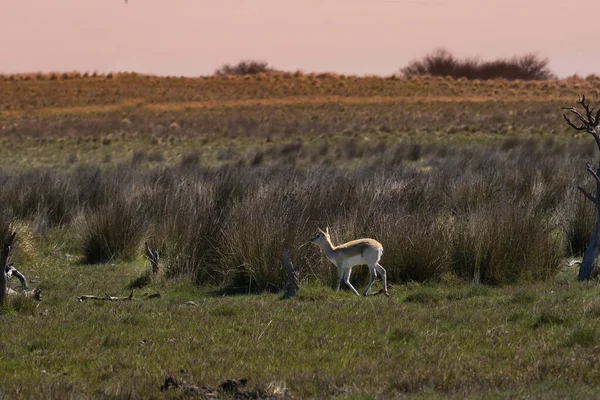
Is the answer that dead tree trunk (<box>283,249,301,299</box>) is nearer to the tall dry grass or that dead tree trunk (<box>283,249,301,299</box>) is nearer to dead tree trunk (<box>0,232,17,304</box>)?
the tall dry grass

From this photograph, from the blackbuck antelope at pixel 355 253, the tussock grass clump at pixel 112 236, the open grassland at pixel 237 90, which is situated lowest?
the tussock grass clump at pixel 112 236

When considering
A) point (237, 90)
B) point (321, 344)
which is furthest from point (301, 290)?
point (237, 90)

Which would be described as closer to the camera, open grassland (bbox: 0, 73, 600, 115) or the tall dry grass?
the tall dry grass

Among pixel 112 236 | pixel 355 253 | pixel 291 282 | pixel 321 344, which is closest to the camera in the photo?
pixel 321 344

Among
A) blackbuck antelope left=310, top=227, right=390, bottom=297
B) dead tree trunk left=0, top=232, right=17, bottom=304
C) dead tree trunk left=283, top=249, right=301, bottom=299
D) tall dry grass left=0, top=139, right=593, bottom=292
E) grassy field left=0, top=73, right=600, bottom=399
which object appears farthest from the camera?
tall dry grass left=0, top=139, right=593, bottom=292

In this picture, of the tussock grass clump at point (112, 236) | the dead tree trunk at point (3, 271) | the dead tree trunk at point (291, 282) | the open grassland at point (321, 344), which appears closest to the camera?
the open grassland at point (321, 344)

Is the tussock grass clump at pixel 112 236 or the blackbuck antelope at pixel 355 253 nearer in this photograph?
the blackbuck antelope at pixel 355 253

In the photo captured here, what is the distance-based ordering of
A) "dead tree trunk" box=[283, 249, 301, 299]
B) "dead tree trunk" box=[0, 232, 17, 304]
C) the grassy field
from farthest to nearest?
1. "dead tree trunk" box=[283, 249, 301, 299]
2. "dead tree trunk" box=[0, 232, 17, 304]
3. the grassy field

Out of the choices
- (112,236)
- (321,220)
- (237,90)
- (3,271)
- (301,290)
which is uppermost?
(237,90)

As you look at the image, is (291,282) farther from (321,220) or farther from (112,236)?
(112,236)

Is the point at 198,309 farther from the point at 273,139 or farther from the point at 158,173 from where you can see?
the point at 273,139

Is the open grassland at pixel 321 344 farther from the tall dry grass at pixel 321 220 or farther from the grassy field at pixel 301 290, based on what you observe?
the tall dry grass at pixel 321 220

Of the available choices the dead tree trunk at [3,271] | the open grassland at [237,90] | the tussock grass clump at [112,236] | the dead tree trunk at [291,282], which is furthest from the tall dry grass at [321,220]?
the open grassland at [237,90]

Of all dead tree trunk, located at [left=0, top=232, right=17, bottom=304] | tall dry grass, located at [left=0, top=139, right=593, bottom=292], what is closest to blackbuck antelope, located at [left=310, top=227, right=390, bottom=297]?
tall dry grass, located at [left=0, top=139, right=593, bottom=292]
